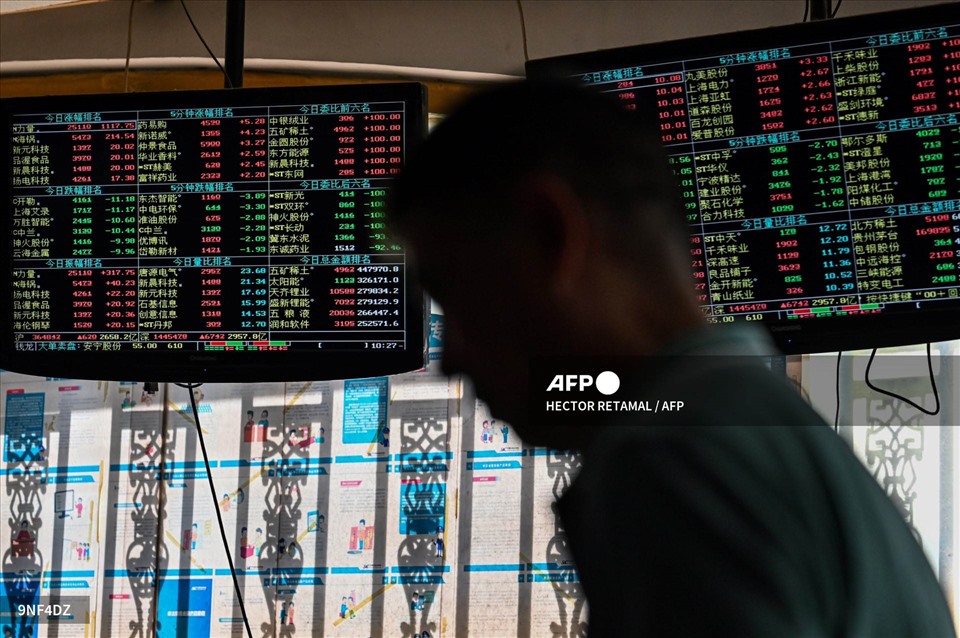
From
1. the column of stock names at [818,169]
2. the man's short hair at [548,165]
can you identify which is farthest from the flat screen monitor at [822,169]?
the man's short hair at [548,165]

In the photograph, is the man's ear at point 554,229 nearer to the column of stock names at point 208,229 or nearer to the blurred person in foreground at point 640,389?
the blurred person in foreground at point 640,389

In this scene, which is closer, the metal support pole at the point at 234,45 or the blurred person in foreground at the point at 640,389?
the blurred person in foreground at the point at 640,389

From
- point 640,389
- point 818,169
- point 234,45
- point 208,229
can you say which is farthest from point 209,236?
point 640,389

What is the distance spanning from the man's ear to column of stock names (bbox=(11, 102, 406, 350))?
3.26 ft

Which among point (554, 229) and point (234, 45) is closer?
point (554, 229)

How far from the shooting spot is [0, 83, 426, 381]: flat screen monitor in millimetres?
2008

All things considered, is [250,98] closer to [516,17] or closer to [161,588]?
[516,17]

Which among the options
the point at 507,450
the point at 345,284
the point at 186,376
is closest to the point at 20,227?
the point at 186,376

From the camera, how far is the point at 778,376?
86 centimetres

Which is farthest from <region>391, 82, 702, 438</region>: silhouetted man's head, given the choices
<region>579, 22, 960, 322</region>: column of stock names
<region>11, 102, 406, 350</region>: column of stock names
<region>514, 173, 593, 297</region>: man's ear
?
<region>11, 102, 406, 350</region>: column of stock names

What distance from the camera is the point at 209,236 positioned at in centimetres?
206

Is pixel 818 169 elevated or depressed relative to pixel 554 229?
elevated

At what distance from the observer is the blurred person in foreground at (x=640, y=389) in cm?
75

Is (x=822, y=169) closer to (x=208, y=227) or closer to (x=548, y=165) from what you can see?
(x=548, y=165)
